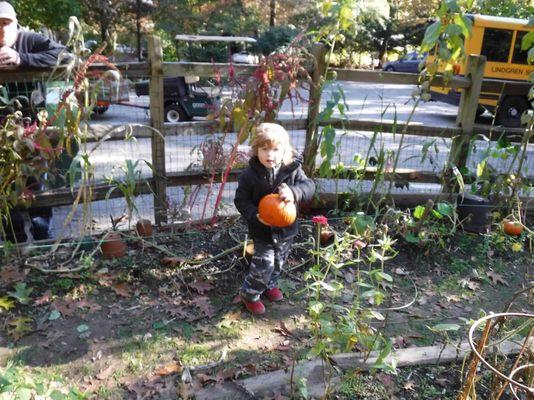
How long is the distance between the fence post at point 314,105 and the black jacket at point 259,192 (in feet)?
3.82

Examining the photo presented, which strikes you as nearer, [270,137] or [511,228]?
[270,137]

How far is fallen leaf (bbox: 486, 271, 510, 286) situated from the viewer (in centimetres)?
383

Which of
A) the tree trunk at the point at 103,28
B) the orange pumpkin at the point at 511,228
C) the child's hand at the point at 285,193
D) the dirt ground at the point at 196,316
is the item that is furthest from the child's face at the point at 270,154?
the tree trunk at the point at 103,28

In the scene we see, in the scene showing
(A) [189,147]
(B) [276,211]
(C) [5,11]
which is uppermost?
(C) [5,11]

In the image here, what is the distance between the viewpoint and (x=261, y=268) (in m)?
3.15

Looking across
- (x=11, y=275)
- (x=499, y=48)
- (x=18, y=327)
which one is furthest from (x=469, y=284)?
(x=499, y=48)

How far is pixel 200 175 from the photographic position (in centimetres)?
423

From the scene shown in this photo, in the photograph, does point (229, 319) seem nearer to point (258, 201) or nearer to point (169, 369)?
point (169, 369)

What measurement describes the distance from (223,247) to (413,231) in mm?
1569

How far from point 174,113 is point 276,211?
25.7 ft

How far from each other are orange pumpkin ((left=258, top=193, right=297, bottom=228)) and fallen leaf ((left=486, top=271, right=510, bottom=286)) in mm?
1876

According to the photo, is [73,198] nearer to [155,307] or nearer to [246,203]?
[155,307]

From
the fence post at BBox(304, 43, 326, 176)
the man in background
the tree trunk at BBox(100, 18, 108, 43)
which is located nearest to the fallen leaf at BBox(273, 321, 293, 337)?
the fence post at BBox(304, 43, 326, 176)

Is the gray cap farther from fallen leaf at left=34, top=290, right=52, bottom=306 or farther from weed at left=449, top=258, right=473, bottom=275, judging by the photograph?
weed at left=449, top=258, right=473, bottom=275
